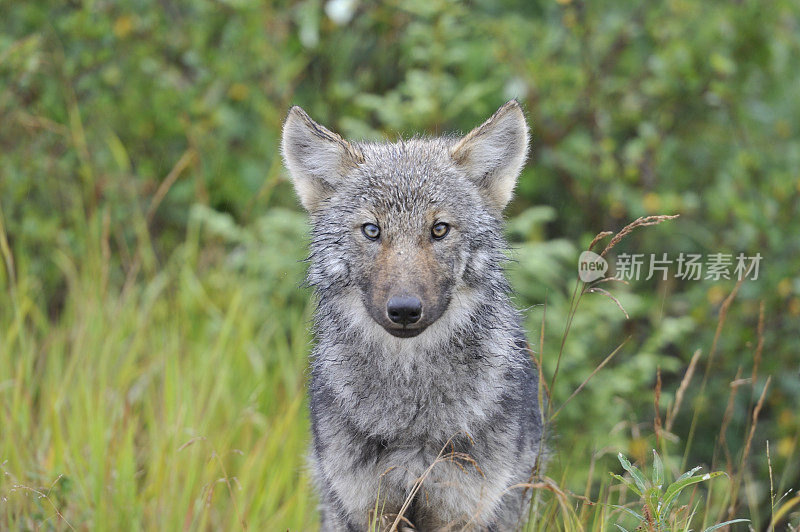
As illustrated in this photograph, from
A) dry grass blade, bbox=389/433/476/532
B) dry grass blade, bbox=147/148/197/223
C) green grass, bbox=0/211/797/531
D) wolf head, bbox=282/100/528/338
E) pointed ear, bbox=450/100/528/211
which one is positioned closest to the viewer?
dry grass blade, bbox=389/433/476/532

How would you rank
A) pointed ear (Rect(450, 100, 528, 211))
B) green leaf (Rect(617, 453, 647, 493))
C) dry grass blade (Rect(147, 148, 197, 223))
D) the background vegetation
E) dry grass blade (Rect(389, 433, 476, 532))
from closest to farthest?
1. green leaf (Rect(617, 453, 647, 493))
2. dry grass blade (Rect(389, 433, 476, 532))
3. pointed ear (Rect(450, 100, 528, 211))
4. dry grass blade (Rect(147, 148, 197, 223))
5. the background vegetation

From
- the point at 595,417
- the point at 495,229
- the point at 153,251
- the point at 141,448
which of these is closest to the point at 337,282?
the point at 495,229

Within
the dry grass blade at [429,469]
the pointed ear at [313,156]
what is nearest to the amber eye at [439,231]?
the pointed ear at [313,156]

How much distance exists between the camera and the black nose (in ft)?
9.84

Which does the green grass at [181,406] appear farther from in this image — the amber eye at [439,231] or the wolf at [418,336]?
the amber eye at [439,231]

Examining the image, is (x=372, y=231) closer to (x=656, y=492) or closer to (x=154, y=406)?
(x=656, y=492)

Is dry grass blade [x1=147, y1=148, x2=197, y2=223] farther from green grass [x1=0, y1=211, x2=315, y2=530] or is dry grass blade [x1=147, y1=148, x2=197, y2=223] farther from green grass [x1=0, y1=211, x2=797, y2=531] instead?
green grass [x1=0, y1=211, x2=315, y2=530]

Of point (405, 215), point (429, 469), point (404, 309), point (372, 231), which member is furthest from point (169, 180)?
point (429, 469)

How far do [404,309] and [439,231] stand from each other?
1.57 ft

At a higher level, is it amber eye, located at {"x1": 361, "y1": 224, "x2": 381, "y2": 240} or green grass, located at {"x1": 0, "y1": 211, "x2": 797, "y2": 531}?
amber eye, located at {"x1": 361, "y1": 224, "x2": 381, "y2": 240}

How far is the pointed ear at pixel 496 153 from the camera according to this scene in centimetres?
358

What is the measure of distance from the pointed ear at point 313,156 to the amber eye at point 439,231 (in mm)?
556

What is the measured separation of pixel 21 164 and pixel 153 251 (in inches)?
45.8

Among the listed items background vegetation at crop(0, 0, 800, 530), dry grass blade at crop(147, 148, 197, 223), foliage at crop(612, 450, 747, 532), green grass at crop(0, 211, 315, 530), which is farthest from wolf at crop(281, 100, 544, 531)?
dry grass blade at crop(147, 148, 197, 223)
